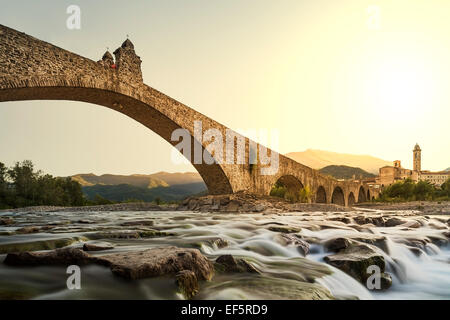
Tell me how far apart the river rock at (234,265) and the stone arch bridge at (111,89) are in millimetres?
8024

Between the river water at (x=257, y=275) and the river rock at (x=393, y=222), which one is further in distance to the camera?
the river rock at (x=393, y=222)

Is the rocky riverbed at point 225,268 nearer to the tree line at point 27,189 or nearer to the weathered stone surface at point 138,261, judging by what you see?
the weathered stone surface at point 138,261

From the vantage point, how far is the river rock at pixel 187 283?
2499 millimetres

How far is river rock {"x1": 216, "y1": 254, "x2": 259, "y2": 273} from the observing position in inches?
126

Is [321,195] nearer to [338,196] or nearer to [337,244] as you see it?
[338,196]

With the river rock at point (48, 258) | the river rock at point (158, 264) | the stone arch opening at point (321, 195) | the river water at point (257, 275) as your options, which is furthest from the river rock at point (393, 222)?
the stone arch opening at point (321, 195)

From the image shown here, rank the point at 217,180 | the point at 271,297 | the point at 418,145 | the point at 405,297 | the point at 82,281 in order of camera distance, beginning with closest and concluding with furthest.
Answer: the point at 271,297 → the point at 82,281 → the point at 405,297 → the point at 217,180 → the point at 418,145

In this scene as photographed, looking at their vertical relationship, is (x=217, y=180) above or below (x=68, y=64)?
below

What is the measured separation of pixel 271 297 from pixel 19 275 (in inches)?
90.6

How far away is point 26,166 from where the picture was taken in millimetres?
35094

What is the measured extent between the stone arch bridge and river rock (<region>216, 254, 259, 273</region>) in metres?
8.02

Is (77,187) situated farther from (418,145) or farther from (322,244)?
(418,145)

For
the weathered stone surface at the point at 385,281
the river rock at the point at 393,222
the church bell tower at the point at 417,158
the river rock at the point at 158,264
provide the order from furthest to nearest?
1. the church bell tower at the point at 417,158
2. the river rock at the point at 393,222
3. the weathered stone surface at the point at 385,281
4. the river rock at the point at 158,264
